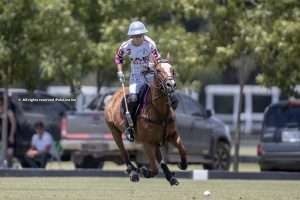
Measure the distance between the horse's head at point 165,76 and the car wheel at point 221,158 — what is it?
1266cm

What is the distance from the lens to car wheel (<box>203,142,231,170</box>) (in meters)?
30.9

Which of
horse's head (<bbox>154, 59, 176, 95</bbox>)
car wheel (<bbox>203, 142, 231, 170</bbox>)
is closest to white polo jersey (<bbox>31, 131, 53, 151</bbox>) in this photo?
car wheel (<bbox>203, 142, 231, 170</bbox>)

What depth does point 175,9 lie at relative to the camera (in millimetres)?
31297

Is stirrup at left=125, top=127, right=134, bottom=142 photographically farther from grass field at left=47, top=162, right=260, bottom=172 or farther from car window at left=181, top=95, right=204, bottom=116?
grass field at left=47, top=162, right=260, bottom=172

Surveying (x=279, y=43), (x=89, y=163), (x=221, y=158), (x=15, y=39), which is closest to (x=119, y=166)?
(x=221, y=158)

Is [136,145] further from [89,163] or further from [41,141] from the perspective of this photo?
[41,141]

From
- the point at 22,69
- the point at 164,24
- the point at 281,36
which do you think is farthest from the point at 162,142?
the point at 164,24

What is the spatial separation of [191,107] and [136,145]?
324 cm

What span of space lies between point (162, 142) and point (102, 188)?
1.54m

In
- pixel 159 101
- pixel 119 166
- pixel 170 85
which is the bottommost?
pixel 119 166

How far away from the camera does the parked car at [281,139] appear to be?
28.9m

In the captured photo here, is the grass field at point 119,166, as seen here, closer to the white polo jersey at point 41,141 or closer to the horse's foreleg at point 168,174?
the white polo jersey at point 41,141

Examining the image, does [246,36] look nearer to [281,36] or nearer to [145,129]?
[281,36]

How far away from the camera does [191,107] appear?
30.2 meters
